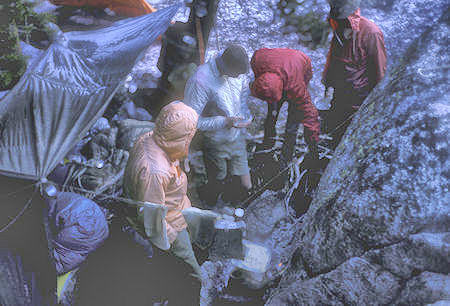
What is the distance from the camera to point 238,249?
1.42 metres

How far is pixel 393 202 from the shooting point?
105cm

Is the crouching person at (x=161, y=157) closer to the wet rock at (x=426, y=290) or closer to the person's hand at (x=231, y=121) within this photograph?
the person's hand at (x=231, y=121)

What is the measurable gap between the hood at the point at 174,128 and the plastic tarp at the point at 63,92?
42cm

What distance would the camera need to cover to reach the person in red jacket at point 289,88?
1.24m

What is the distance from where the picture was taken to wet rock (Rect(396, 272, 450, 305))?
94 cm

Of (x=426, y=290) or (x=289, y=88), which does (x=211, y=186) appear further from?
(x=426, y=290)

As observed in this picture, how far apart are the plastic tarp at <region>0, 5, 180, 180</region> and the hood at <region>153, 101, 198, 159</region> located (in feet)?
1.37

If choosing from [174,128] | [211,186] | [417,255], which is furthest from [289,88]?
[417,255]

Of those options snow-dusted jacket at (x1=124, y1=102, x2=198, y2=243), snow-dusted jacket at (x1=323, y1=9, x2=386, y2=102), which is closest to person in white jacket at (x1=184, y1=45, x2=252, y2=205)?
snow-dusted jacket at (x1=124, y1=102, x2=198, y2=243)

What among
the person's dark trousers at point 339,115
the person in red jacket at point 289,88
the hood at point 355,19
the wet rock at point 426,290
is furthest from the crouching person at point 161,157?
the wet rock at point 426,290

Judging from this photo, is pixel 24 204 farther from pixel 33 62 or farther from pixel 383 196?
pixel 383 196

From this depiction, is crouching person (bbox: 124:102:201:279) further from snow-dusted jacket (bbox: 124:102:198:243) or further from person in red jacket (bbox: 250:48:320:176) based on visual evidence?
person in red jacket (bbox: 250:48:320:176)

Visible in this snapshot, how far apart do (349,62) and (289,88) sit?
9.1 inches

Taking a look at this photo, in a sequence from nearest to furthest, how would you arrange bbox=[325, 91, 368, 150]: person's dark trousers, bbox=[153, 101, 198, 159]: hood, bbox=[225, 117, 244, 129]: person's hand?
bbox=[153, 101, 198, 159]: hood → bbox=[325, 91, 368, 150]: person's dark trousers → bbox=[225, 117, 244, 129]: person's hand
